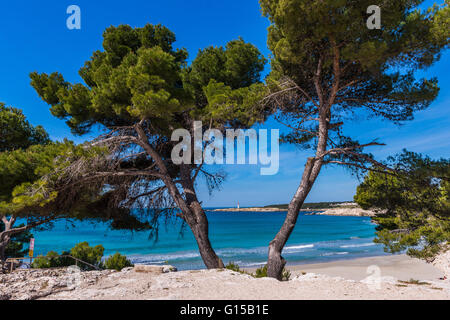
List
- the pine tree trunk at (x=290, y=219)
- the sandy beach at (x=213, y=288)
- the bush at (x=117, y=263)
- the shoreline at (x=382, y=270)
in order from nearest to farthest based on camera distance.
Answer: the sandy beach at (x=213, y=288), the pine tree trunk at (x=290, y=219), the bush at (x=117, y=263), the shoreline at (x=382, y=270)

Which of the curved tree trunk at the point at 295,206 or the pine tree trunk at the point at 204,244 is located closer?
the curved tree trunk at the point at 295,206

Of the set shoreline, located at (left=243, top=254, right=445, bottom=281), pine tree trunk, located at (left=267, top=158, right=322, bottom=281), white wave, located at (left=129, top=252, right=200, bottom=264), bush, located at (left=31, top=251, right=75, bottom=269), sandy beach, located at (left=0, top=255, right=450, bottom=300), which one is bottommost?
white wave, located at (left=129, top=252, right=200, bottom=264)

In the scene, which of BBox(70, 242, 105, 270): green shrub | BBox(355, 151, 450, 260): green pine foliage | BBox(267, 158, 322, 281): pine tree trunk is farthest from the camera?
BBox(70, 242, 105, 270): green shrub

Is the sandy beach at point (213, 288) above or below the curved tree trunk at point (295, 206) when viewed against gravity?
below

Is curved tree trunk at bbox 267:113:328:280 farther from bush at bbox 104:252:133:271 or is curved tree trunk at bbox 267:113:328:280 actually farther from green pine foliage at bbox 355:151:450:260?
bush at bbox 104:252:133:271

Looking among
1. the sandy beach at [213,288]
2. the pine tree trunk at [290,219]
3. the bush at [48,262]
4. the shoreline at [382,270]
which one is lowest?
the shoreline at [382,270]

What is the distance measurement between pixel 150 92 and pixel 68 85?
335 cm

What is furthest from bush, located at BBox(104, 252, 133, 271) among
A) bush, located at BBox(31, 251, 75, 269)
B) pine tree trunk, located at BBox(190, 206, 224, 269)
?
pine tree trunk, located at BBox(190, 206, 224, 269)

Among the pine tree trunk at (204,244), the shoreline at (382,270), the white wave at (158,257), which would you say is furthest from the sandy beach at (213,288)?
the white wave at (158,257)

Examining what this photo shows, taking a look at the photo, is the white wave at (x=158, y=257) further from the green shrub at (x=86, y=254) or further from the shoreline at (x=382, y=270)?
the shoreline at (x=382, y=270)

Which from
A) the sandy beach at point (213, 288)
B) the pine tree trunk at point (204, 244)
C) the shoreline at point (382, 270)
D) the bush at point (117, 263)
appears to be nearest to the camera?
the sandy beach at point (213, 288)

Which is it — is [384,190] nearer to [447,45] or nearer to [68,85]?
[447,45]

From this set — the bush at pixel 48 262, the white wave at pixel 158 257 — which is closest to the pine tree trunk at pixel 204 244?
the bush at pixel 48 262

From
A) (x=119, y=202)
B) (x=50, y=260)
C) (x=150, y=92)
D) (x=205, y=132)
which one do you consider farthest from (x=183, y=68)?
(x=50, y=260)
